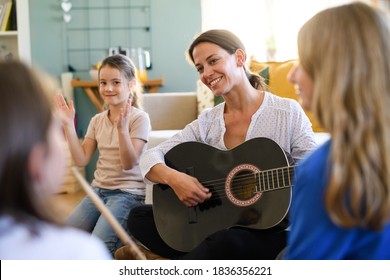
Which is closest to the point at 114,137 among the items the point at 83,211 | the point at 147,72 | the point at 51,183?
the point at 83,211

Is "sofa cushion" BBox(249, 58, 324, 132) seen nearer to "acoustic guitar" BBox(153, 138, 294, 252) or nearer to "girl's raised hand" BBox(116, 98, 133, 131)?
"girl's raised hand" BBox(116, 98, 133, 131)

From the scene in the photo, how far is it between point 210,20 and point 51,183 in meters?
2.77

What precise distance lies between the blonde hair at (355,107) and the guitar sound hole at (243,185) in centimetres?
57

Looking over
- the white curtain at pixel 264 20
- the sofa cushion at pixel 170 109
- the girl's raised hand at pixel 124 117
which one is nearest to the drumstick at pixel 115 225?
the girl's raised hand at pixel 124 117

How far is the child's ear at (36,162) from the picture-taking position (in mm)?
626

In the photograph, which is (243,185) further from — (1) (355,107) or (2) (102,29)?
(2) (102,29)

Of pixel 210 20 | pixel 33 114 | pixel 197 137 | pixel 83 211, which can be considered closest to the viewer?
pixel 33 114

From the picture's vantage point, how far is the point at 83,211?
66.9 inches

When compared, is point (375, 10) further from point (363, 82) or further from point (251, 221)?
point (251, 221)

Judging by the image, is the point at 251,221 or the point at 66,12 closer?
the point at 251,221

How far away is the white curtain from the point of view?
314 cm

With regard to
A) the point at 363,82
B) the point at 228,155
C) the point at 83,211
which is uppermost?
the point at 363,82

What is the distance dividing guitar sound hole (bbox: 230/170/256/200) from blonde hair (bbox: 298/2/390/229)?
57 centimetres

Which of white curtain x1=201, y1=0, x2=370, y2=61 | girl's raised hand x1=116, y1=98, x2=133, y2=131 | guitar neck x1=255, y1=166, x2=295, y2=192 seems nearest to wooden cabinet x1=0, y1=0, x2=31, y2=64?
white curtain x1=201, y1=0, x2=370, y2=61
